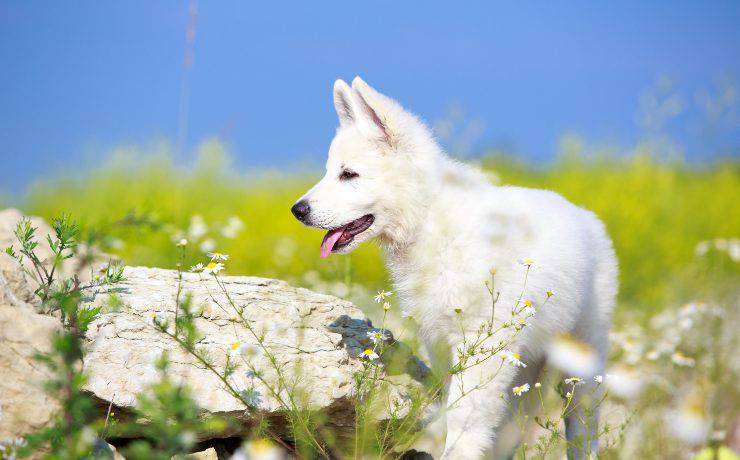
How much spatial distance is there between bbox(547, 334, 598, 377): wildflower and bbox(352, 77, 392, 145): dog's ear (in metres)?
1.56

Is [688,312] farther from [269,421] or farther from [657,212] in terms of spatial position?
[657,212]

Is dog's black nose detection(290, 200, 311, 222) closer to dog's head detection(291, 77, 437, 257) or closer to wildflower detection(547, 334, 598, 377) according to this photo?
dog's head detection(291, 77, 437, 257)

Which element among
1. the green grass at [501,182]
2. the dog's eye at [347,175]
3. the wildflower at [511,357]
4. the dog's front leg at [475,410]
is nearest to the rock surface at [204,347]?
the dog's front leg at [475,410]

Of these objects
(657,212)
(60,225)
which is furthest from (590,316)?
(657,212)

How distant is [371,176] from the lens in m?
4.25

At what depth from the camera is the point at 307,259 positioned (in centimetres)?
1083

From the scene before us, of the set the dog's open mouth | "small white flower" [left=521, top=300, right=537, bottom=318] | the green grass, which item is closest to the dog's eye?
the dog's open mouth

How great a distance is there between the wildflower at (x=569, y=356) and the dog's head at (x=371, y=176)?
1185 mm

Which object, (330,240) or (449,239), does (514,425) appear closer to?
(449,239)

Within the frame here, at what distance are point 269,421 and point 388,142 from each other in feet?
5.46

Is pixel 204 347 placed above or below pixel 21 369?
above

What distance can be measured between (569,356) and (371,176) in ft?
5.22

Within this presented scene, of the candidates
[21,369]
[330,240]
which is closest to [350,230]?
[330,240]

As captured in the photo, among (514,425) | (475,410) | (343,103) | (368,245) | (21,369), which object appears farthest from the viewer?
(368,245)
